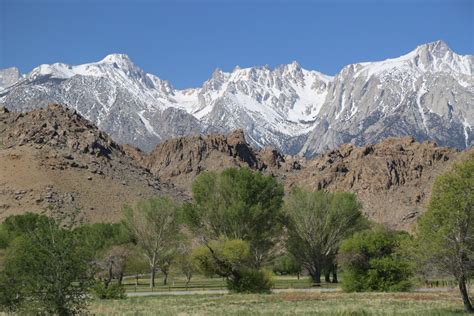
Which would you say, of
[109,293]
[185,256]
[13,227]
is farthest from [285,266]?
[109,293]

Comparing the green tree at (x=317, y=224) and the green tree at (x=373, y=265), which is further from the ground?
the green tree at (x=317, y=224)

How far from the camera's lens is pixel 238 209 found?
6184 cm

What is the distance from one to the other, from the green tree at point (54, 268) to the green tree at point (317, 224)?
4271cm

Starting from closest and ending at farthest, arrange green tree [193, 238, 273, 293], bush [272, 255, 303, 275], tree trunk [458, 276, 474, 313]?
1. tree trunk [458, 276, 474, 313]
2. green tree [193, 238, 273, 293]
3. bush [272, 255, 303, 275]

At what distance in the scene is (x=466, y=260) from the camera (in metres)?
32.7

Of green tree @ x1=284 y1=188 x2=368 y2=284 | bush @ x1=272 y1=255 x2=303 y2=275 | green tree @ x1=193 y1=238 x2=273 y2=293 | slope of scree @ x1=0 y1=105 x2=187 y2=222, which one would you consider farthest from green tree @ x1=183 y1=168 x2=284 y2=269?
slope of scree @ x1=0 y1=105 x2=187 y2=222

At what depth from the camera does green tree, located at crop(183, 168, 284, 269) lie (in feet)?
205

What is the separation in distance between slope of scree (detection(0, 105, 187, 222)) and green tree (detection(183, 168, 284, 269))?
2940 inches

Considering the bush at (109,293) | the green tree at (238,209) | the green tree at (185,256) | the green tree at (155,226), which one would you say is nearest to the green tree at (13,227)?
the green tree at (155,226)

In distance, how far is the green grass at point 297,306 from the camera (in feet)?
111

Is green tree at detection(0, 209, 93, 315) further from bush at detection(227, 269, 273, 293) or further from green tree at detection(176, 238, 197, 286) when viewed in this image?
green tree at detection(176, 238, 197, 286)

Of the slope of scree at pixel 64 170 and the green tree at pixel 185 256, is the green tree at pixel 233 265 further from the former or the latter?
the slope of scree at pixel 64 170

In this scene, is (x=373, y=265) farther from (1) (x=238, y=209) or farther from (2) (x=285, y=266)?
(2) (x=285, y=266)

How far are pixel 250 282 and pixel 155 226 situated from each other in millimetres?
22797
